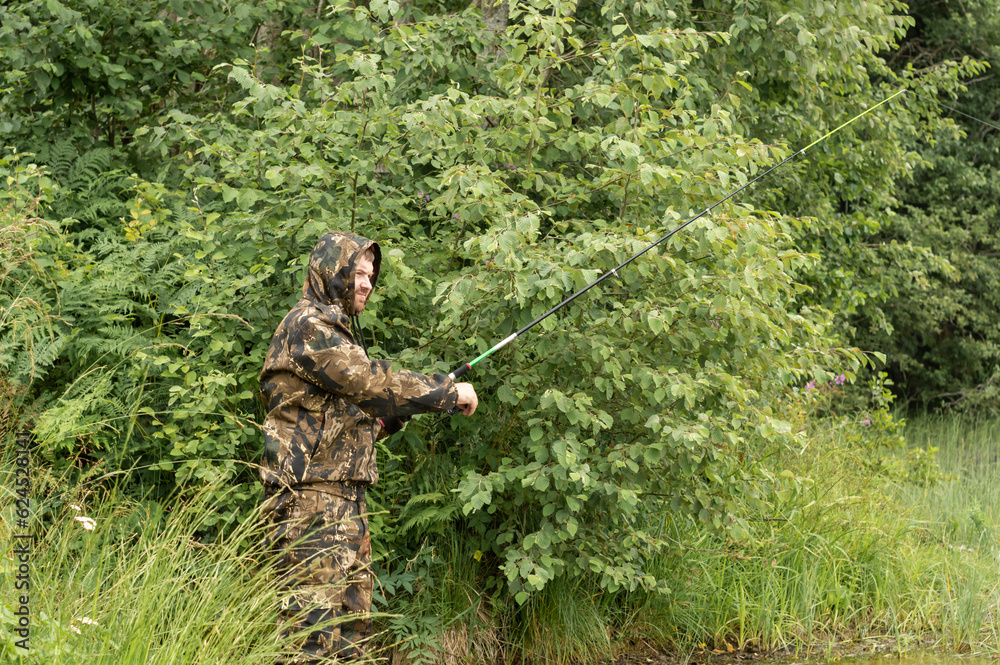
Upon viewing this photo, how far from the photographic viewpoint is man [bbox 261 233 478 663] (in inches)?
131

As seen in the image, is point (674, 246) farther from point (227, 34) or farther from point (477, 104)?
point (227, 34)

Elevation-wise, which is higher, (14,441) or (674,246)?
(674,246)

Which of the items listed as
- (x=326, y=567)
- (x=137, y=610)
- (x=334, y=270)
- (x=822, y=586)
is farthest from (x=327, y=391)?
(x=822, y=586)

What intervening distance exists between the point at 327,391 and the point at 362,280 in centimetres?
47

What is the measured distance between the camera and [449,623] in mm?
4609

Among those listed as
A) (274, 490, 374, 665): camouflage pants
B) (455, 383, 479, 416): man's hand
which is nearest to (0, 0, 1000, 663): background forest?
(274, 490, 374, 665): camouflage pants

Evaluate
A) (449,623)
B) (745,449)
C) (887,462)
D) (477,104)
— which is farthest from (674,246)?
(887,462)

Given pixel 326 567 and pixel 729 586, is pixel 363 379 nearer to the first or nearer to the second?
Answer: pixel 326 567

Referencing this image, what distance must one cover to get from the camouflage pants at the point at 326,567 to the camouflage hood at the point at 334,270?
2.46 feet

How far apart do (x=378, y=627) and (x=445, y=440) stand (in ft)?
3.41

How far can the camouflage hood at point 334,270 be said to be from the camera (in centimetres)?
352

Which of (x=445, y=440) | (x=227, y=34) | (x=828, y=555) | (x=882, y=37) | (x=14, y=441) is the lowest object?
(x=828, y=555)

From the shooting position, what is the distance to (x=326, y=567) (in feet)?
11.1

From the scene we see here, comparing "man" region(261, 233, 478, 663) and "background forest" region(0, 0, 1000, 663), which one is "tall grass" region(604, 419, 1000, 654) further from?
"man" region(261, 233, 478, 663)
